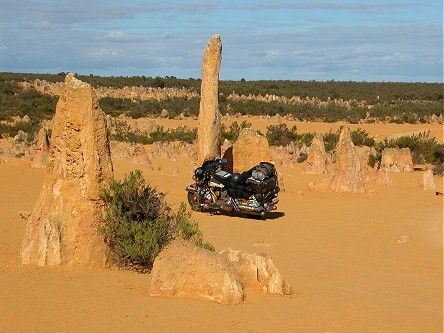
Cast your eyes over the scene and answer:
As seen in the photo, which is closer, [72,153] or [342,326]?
[342,326]

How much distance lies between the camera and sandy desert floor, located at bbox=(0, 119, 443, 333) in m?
6.74

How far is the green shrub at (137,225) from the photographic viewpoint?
9.14m

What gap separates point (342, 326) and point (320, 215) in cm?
899

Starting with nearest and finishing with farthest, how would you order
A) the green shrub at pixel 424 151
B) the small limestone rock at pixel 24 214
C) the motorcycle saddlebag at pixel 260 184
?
1. the small limestone rock at pixel 24 214
2. the motorcycle saddlebag at pixel 260 184
3. the green shrub at pixel 424 151

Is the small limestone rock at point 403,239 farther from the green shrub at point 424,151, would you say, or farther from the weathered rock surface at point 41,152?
the green shrub at point 424,151

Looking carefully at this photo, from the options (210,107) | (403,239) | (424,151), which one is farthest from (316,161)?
(403,239)

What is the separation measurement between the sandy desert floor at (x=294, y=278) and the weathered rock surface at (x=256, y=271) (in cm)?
16

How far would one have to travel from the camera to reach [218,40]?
1961cm

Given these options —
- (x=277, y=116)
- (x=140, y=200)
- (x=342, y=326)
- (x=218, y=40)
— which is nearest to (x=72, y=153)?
(x=140, y=200)

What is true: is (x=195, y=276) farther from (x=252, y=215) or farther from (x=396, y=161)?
(x=396, y=161)

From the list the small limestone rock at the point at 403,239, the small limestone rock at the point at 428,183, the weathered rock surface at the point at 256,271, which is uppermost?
the small limestone rock at the point at 428,183

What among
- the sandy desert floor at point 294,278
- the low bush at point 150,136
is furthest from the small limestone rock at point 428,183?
the low bush at point 150,136

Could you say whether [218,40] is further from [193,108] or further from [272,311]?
[193,108]

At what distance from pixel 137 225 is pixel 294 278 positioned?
2.12 m
